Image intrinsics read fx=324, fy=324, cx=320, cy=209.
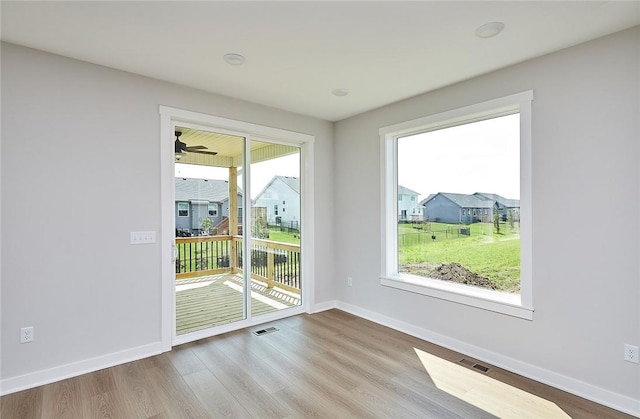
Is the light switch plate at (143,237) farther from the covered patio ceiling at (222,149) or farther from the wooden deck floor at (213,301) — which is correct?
the covered patio ceiling at (222,149)

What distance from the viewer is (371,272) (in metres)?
4.18

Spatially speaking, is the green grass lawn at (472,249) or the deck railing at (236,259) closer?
the green grass lawn at (472,249)

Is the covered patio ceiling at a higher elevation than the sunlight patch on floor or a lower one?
higher

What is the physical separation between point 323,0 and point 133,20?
128 cm

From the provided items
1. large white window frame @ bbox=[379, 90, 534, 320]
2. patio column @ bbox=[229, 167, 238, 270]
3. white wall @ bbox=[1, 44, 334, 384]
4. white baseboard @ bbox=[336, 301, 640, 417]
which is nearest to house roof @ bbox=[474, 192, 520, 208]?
large white window frame @ bbox=[379, 90, 534, 320]

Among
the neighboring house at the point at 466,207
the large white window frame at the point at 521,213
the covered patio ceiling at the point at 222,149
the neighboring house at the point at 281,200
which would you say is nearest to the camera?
the large white window frame at the point at 521,213

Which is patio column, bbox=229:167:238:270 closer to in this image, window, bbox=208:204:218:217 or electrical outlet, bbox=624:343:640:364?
window, bbox=208:204:218:217

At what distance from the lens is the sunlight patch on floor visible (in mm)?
2234

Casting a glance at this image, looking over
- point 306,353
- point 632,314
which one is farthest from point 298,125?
point 632,314

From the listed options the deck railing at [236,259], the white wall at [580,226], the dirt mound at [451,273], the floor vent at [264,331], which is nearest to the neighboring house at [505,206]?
the white wall at [580,226]

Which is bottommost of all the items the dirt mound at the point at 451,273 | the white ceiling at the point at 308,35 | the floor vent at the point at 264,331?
the floor vent at the point at 264,331

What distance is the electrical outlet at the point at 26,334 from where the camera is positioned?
8.29ft

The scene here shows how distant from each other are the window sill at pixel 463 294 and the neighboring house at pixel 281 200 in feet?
4.79

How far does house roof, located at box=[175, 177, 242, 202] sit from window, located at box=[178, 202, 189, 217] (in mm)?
54
